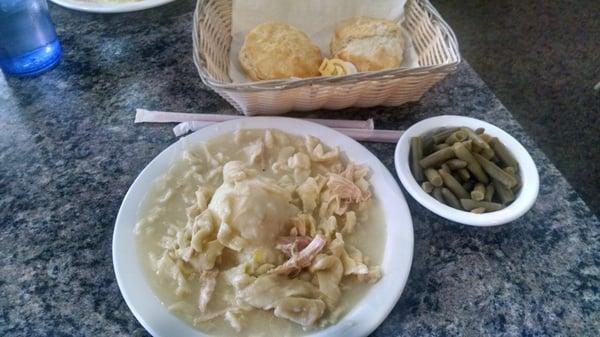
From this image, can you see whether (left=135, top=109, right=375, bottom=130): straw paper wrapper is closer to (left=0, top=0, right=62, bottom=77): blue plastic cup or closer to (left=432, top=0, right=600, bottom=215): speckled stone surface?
(left=0, top=0, right=62, bottom=77): blue plastic cup

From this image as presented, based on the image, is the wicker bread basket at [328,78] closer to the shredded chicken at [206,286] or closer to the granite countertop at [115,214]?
the granite countertop at [115,214]

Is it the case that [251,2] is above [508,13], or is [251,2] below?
above

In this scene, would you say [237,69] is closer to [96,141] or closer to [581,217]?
[96,141]

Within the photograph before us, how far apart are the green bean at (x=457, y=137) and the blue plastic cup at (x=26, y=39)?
3.31ft

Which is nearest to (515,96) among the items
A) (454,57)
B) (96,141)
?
(454,57)

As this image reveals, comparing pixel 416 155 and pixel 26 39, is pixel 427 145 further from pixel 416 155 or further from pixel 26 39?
pixel 26 39

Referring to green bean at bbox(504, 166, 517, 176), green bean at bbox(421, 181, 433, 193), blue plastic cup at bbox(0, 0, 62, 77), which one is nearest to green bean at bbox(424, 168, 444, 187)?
green bean at bbox(421, 181, 433, 193)

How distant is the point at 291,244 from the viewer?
31.3 inches

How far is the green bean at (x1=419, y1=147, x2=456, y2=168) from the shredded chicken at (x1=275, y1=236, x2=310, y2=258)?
28 cm

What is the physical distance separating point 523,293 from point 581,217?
0.23 metres

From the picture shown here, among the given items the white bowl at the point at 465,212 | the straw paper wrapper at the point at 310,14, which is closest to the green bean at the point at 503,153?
the white bowl at the point at 465,212

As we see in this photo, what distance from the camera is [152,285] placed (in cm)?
76

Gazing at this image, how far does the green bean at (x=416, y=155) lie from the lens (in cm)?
89

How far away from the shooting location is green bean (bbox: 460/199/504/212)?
834mm
